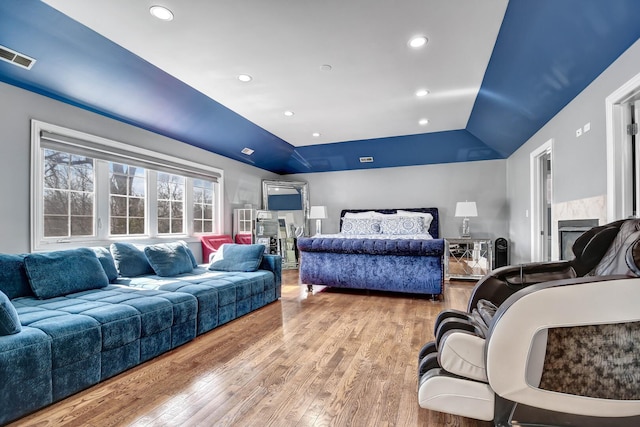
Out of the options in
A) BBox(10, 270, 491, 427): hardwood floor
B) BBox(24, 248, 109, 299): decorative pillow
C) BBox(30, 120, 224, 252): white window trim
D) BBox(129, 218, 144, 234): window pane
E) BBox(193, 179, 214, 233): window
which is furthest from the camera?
BBox(193, 179, 214, 233): window

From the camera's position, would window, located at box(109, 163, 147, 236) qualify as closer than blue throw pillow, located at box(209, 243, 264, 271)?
No

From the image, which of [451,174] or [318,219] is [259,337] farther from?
[451,174]

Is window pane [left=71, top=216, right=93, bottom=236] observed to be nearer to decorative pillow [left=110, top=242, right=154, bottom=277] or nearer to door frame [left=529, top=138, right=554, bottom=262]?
decorative pillow [left=110, top=242, right=154, bottom=277]

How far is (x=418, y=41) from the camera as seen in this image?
2799 mm

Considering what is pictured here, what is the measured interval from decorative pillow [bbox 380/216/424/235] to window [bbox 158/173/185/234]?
3.99 metres

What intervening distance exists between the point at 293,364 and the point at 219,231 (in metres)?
3.98

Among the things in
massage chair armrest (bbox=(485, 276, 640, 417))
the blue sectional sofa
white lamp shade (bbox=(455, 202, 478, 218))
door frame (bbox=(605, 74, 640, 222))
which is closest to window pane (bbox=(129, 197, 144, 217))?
the blue sectional sofa

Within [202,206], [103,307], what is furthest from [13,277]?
[202,206]

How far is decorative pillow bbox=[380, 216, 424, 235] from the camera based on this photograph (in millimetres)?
6262

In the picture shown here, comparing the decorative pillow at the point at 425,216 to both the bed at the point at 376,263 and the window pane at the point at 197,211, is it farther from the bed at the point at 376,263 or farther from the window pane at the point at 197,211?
the window pane at the point at 197,211

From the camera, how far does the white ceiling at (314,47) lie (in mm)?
2350

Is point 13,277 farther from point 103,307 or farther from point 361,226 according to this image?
point 361,226

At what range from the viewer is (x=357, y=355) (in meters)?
2.33

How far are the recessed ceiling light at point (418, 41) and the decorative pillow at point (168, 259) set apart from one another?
336 centimetres
